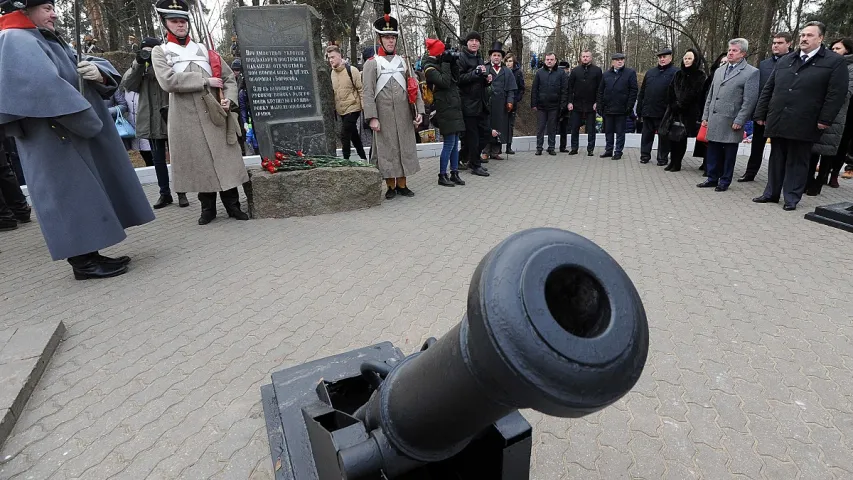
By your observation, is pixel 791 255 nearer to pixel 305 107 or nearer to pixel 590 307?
pixel 590 307

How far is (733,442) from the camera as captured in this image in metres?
2.17

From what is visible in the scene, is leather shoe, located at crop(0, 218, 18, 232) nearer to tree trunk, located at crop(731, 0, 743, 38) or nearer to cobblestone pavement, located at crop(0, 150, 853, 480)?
cobblestone pavement, located at crop(0, 150, 853, 480)

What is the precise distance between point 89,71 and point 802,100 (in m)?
6.79

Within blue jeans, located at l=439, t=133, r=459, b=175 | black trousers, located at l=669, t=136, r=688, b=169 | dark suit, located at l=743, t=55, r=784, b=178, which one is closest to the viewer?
dark suit, located at l=743, t=55, r=784, b=178

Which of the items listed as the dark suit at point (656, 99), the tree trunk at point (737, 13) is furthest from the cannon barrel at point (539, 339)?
the tree trunk at point (737, 13)

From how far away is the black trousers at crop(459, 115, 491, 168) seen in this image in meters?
8.20

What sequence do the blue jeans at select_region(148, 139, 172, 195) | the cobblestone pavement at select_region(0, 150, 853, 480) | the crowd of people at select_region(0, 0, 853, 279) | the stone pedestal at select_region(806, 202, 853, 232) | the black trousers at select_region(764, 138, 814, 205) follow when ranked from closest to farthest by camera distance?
the cobblestone pavement at select_region(0, 150, 853, 480) < the crowd of people at select_region(0, 0, 853, 279) < the stone pedestal at select_region(806, 202, 853, 232) < the black trousers at select_region(764, 138, 814, 205) < the blue jeans at select_region(148, 139, 172, 195)

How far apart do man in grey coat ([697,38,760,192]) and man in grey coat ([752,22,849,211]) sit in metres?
0.64

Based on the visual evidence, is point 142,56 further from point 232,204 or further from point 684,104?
point 684,104

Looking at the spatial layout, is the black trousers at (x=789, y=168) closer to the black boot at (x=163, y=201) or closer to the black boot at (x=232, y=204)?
the black boot at (x=232, y=204)

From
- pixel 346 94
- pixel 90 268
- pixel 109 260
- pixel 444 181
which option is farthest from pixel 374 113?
pixel 90 268

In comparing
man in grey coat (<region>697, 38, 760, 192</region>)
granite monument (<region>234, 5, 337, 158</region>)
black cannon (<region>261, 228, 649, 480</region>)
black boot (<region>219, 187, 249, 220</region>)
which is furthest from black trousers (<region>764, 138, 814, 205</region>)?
black boot (<region>219, 187, 249, 220</region>)

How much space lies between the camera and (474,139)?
8.45m

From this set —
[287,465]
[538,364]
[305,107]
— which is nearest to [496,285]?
[538,364]
